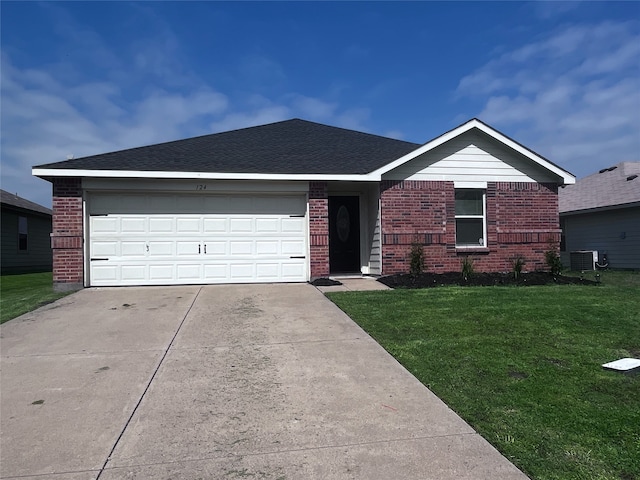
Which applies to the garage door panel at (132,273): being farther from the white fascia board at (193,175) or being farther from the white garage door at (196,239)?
the white fascia board at (193,175)

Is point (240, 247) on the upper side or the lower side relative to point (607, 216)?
lower

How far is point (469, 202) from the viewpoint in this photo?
12.9 m

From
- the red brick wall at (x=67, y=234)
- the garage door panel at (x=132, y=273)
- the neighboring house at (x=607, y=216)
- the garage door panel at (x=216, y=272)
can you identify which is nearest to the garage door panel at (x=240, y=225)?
the garage door panel at (x=216, y=272)

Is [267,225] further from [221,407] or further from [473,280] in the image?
[221,407]

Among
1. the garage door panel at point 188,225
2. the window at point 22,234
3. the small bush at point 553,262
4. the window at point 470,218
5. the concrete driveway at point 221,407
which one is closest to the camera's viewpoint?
the concrete driveway at point 221,407

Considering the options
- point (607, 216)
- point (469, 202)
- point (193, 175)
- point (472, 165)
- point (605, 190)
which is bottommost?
→ point (607, 216)

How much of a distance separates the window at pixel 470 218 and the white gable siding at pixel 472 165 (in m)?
Answer: 0.43

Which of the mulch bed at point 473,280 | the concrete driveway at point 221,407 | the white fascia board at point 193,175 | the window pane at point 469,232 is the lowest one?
the concrete driveway at point 221,407

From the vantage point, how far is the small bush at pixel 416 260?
38.4 ft

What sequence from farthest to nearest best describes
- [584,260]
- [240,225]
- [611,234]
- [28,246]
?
[28,246], [611,234], [584,260], [240,225]

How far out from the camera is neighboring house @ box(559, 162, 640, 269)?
55.3 feet

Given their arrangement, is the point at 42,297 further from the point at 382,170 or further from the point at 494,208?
the point at 494,208

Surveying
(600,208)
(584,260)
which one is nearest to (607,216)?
(600,208)

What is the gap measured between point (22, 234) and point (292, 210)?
1741 cm
